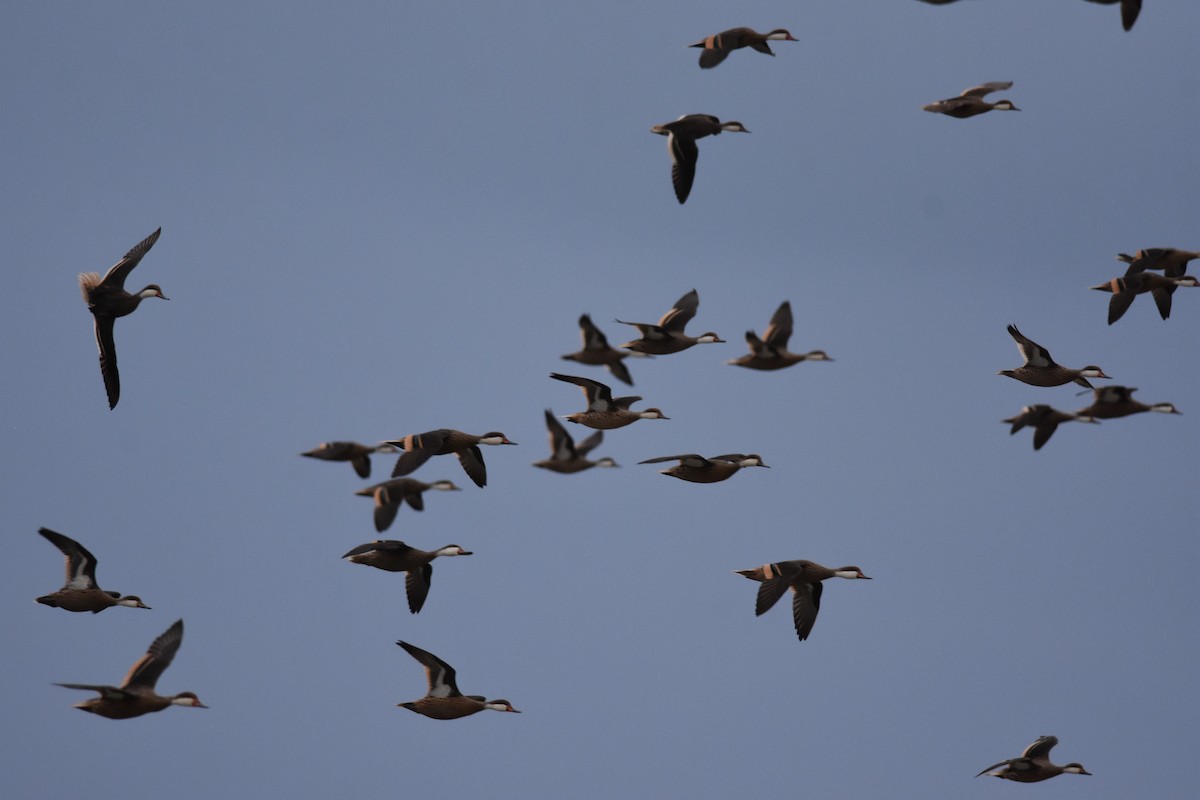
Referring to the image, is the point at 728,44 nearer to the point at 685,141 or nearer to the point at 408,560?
the point at 685,141

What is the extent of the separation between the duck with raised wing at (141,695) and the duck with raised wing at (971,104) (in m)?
13.3

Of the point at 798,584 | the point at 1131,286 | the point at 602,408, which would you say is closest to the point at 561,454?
the point at 602,408

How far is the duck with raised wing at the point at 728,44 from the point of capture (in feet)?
84.4

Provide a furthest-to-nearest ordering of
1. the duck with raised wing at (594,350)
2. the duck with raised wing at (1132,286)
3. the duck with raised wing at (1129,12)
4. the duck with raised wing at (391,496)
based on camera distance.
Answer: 1. the duck with raised wing at (1132,286)
2. the duck with raised wing at (594,350)
3. the duck with raised wing at (391,496)
4. the duck with raised wing at (1129,12)

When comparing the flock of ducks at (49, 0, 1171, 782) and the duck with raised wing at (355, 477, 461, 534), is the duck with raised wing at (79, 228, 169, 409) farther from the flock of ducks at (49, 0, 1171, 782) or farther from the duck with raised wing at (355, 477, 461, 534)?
the duck with raised wing at (355, 477, 461, 534)

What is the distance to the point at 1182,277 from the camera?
93.1 ft

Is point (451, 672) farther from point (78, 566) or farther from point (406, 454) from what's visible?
point (78, 566)

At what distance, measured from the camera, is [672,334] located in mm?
26500

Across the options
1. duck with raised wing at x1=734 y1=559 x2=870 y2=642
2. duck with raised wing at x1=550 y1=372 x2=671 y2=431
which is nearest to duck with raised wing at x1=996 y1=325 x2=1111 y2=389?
duck with raised wing at x1=734 y1=559 x2=870 y2=642

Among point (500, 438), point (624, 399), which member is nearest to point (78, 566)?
point (500, 438)

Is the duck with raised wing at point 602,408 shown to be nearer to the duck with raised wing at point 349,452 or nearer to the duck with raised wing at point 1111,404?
the duck with raised wing at point 349,452

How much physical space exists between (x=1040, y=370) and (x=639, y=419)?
6111 millimetres

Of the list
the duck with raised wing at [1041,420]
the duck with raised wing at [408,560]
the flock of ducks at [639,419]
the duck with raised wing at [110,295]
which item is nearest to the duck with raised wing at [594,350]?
the flock of ducks at [639,419]

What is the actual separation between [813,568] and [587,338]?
196 inches
